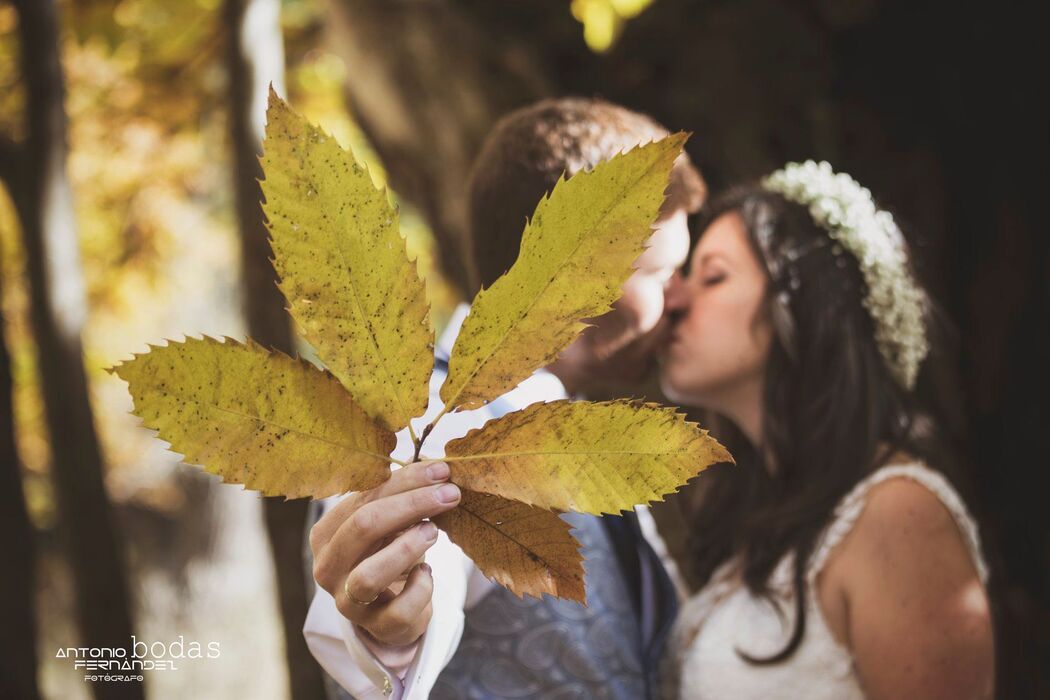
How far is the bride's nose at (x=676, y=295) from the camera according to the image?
1615mm

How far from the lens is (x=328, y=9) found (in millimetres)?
3238

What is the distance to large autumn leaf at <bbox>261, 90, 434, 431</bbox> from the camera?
65 centimetres

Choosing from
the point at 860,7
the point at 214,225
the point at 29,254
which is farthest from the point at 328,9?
the point at 214,225

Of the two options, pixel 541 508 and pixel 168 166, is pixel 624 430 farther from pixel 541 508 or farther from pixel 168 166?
pixel 168 166

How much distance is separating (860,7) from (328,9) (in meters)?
1.81

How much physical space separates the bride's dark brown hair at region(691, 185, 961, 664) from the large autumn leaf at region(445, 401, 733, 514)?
106cm

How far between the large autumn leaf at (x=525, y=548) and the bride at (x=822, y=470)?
3.13 ft

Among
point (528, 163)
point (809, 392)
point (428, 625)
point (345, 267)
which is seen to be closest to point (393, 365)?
point (345, 267)

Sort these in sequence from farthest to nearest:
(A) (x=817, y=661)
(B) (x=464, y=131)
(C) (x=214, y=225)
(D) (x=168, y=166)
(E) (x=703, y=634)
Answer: (C) (x=214, y=225), (D) (x=168, y=166), (B) (x=464, y=131), (E) (x=703, y=634), (A) (x=817, y=661)

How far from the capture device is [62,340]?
10.1ft

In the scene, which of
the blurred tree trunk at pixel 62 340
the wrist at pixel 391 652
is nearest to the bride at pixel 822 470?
the wrist at pixel 391 652

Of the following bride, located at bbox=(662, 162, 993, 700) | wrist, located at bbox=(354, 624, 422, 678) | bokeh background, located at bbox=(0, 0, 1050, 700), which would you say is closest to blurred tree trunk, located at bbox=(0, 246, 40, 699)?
bokeh background, located at bbox=(0, 0, 1050, 700)

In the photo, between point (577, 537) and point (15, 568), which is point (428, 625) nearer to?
point (577, 537)

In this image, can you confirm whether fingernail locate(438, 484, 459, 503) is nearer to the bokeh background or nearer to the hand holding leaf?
the hand holding leaf
